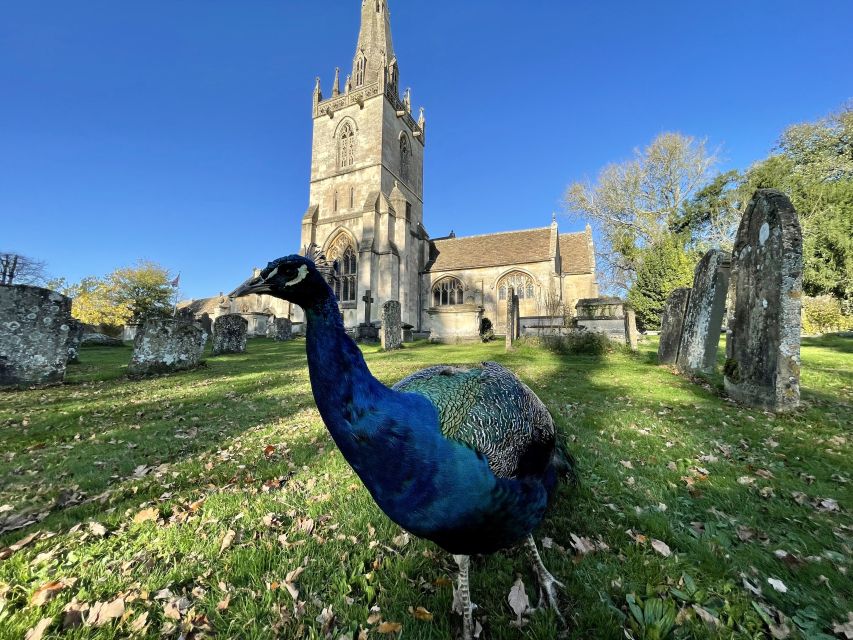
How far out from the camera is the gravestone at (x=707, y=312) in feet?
28.4

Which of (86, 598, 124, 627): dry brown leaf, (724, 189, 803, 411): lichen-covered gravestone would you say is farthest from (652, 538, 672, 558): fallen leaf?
(724, 189, 803, 411): lichen-covered gravestone

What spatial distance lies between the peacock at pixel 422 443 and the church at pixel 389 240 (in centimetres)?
2726

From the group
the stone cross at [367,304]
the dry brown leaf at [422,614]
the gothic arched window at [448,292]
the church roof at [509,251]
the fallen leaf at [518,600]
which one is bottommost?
the dry brown leaf at [422,614]

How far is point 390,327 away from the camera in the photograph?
61.3 ft

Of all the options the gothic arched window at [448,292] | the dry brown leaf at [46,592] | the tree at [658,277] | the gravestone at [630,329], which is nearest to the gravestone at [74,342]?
the dry brown leaf at [46,592]

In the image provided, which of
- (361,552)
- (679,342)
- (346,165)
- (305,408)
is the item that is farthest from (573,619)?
(346,165)

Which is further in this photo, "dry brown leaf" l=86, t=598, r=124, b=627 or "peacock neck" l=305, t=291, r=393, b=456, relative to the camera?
"dry brown leaf" l=86, t=598, r=124, b=627

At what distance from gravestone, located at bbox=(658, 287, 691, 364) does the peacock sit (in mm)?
10724

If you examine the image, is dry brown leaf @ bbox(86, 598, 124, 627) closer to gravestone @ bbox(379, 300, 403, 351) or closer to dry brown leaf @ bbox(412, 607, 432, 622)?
dry brown leaf @ bbox(412, 607, 432, 622)

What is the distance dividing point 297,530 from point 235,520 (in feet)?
1.98

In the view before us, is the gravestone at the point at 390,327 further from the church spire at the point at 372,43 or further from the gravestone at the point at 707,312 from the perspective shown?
the church spire at the point at 372,43

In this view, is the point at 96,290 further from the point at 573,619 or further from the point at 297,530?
the point at 573,619

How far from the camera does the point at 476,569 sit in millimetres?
2467

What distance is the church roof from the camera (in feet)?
107
